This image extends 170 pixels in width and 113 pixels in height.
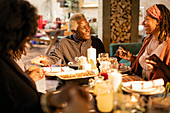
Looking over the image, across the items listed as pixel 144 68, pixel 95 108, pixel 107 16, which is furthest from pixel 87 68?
pixel 107 16

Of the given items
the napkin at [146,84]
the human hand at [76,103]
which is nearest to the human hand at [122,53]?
the napkin at [146,84]

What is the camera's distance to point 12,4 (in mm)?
1196

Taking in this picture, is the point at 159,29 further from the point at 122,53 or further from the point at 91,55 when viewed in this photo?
the point at 91,55

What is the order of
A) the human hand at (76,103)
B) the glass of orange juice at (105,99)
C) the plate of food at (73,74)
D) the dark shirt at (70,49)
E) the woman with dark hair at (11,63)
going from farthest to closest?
the dark shirt at (70,49)
the plate of food at (73,74)
the glass of orange juice at (105,99)
the woman with dark hair at (11,63)
the human hand at (76,103)

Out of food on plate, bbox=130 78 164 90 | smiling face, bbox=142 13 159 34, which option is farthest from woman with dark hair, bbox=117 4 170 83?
food on plate, bbox=130 78 164 90

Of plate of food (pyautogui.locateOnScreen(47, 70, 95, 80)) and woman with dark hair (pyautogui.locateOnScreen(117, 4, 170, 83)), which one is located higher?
woman with dark hair (pyautogui.locateOnScreen(117, 4, 170, 83))

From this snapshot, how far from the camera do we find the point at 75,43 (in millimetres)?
2895

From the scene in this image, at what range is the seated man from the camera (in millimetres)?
2777

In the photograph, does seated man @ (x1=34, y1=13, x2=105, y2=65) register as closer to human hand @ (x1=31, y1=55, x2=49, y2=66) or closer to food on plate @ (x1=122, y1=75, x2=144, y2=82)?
human hand @ (x1=31, y1=55, x2=49, y2=66)

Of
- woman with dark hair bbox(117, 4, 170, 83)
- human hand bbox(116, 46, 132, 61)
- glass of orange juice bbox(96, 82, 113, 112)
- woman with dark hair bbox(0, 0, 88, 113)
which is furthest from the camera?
human hand bbox(116, 46, 132, 61)

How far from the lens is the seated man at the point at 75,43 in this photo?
2.78 m

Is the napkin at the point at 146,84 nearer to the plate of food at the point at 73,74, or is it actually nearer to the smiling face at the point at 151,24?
the plate of food at the point at 73,74

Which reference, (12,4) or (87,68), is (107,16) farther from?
(12,4)

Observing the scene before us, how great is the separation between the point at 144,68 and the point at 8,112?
1530 mm
